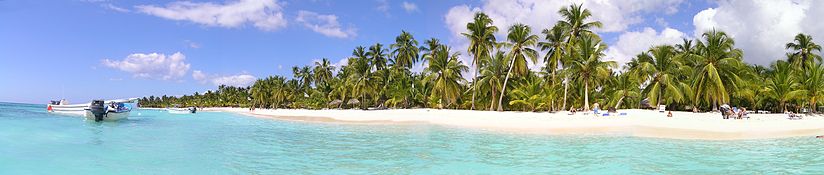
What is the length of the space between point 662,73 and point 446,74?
16.9 metres

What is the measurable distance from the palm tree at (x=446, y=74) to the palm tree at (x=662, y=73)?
15023 mm

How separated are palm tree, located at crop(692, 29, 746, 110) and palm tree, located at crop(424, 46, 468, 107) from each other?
1869 centimetres

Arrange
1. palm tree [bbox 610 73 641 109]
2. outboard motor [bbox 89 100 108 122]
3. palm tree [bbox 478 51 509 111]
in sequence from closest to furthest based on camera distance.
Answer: outboard motor [bbox 89 100 108 122]
palm tree [bbox 610 73 641 109]
palm tree [bbox 478 51 509 111]

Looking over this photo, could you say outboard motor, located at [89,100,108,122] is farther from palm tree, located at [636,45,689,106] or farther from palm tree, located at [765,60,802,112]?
palm tree, located at [765,60,802,112]

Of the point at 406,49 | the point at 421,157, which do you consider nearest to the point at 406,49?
the point at 406,49

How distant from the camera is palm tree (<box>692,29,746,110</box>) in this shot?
33969mm

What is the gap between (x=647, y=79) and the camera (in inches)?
1539

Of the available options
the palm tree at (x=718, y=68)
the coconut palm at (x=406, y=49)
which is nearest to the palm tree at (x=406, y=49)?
the coconut palm at (x=406, y=49)

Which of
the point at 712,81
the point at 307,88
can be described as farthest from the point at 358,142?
the point at 307,88

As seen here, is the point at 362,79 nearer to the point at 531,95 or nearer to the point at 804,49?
the point at 531,95

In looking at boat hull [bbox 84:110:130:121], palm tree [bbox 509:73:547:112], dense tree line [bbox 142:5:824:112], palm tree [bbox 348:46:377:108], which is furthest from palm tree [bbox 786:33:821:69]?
boat hull [bbox 84:110:130:121]

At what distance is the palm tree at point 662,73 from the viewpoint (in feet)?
116

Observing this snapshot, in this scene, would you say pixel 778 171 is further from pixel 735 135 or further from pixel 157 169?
pixel 157 169

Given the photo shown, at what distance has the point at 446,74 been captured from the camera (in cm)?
4288
